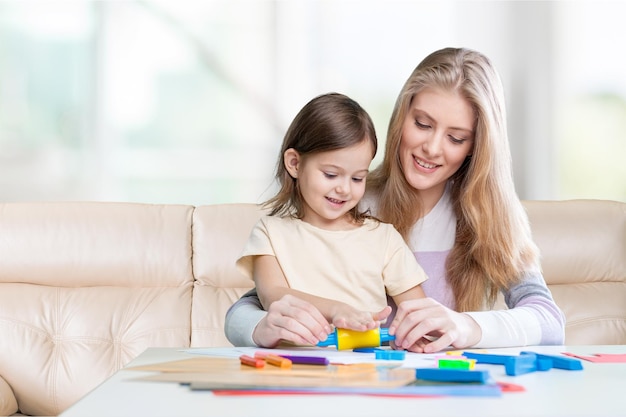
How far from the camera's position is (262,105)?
3.39m

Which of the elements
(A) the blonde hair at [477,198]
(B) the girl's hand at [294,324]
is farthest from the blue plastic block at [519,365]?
(A) the blonde hair at [477,198]

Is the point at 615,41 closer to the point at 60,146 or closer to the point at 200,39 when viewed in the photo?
the point at 200,39

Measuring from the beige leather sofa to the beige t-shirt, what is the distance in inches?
42.2

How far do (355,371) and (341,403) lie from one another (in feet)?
0.66

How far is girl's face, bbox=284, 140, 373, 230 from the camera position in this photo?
176cm

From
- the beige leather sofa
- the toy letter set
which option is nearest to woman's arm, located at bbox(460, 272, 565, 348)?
the toy letter set

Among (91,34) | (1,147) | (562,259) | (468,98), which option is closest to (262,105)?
(91,34)

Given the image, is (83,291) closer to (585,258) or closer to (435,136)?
(435,136)

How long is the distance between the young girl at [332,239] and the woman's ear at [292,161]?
0.02 m

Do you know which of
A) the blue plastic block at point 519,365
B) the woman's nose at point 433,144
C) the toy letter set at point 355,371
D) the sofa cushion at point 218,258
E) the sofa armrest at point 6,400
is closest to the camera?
the toy letter set at point 355,371

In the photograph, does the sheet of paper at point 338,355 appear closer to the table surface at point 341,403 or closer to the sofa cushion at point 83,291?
the table surface at point 341,403

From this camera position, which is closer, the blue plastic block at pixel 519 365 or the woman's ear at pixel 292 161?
the blue plastic block at pixel 519 365

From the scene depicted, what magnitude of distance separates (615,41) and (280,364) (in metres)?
2.79

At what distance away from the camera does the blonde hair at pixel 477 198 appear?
184 cm
